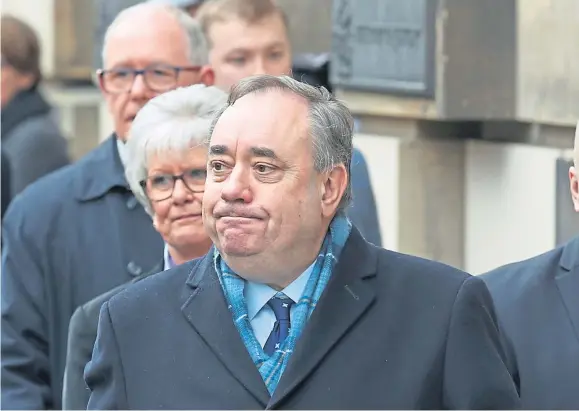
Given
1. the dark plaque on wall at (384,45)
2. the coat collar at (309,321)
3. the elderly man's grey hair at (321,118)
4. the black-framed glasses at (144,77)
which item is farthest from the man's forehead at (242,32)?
the coat collar at (309,321)

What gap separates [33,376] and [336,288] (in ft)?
5.25

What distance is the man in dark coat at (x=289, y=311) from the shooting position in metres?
3.82

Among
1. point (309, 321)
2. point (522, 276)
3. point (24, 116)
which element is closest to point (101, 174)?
point (522, 276)

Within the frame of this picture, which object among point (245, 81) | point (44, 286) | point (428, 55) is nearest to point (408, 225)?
point (428, 55)

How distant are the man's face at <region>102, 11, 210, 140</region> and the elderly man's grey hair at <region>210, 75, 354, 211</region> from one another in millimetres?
1540

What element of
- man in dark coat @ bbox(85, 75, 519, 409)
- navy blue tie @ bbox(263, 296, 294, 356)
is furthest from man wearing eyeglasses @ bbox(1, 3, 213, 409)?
navy blue tie @ bbox(263, 296, 294, 356)

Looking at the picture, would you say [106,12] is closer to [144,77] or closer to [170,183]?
[144,77]

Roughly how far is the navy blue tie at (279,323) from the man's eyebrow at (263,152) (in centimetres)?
33

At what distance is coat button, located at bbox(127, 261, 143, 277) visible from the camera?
5.34 m

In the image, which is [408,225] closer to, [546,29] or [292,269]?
[546,29]

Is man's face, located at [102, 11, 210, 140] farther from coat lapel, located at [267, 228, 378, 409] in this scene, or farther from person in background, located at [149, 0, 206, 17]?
coat lapel, located at [267, 228, 378, 409]

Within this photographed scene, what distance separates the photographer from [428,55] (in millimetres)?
7156

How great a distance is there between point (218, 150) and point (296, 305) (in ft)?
1.32

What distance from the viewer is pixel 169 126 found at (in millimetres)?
4805
